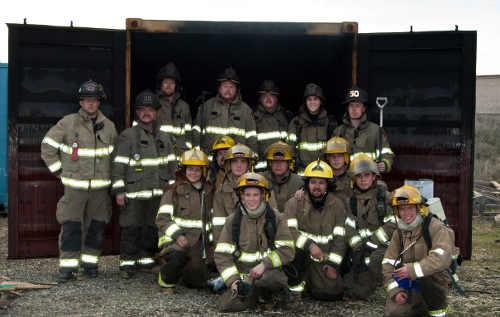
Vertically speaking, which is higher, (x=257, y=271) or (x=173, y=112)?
(x=173, y=112)

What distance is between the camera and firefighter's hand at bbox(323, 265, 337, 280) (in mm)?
5371

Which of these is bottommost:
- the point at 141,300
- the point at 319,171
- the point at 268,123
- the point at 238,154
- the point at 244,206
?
the point at 141,300

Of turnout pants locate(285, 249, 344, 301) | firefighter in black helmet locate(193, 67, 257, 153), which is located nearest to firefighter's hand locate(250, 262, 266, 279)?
turnout pants locate(285, 249, 344, 301)

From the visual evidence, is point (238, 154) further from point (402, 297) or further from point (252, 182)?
point (402, 297)

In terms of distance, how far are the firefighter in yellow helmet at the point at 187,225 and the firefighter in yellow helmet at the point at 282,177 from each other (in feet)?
2.25

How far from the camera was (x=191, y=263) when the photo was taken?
5.75m

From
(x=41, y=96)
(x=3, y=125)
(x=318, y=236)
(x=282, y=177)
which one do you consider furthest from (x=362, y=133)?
(x=3, y=125)

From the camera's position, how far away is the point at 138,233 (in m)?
6.39

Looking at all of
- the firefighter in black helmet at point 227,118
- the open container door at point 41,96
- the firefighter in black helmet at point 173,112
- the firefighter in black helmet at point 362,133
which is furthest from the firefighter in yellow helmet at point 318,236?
the open container door at point 41,96

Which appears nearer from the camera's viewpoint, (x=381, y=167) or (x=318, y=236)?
(x=318, y=236)

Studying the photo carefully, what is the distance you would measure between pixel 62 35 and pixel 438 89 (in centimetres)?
436

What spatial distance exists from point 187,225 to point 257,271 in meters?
1.18

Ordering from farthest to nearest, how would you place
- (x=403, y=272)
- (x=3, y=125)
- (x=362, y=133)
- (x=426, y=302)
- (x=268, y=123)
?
(x=3, y=125), (x=268, y=123), (x=362, y=133), (x=426, y=302), (x=403, y=272)

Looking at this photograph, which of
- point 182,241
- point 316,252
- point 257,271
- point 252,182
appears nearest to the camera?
point 257,271
